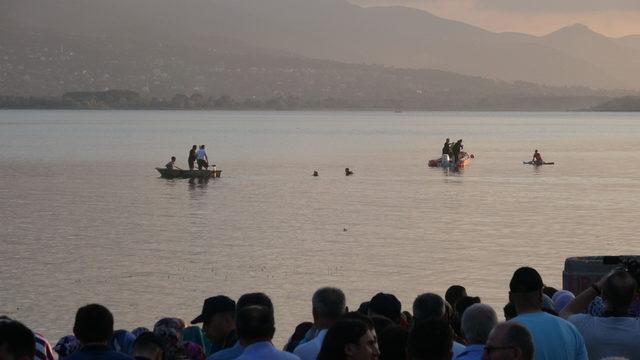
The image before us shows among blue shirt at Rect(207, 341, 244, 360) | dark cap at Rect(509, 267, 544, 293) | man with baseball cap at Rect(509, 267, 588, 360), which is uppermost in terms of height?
dark cap at Rect(509, 267, 544, 293)

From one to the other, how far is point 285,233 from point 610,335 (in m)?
28.4

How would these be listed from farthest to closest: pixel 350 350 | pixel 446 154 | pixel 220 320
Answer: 1. pixel 446 154
2. pixel 220 320
3. pixel 350 350

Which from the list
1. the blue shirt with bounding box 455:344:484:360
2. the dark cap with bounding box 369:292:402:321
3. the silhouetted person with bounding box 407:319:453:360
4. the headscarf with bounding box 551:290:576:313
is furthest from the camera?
the headscarf with bounding box 551:290:576:313

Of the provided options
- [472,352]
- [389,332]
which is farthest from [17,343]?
[472,352]

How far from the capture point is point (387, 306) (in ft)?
31.2

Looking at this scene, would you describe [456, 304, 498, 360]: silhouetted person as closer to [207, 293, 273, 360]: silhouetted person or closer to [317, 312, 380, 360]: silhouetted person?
[317, 312, 380, 360]: silhouetted person

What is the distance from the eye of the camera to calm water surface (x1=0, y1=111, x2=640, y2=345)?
24.5 metres

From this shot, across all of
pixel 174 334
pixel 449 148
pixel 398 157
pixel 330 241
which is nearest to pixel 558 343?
pixel 174 334

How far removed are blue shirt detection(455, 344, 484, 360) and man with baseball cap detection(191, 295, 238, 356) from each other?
1.95 m

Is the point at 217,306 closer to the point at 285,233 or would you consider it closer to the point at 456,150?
the point at 285,233

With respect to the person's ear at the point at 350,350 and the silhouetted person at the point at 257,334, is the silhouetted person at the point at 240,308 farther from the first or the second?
the person's ear at the point at 350,350

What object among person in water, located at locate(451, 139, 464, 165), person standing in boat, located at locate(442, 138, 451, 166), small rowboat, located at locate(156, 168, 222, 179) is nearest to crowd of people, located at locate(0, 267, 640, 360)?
small rowboat, located at locate(156, 168, 222, 179)

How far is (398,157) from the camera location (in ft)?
308

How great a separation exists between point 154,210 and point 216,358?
3611 cm
